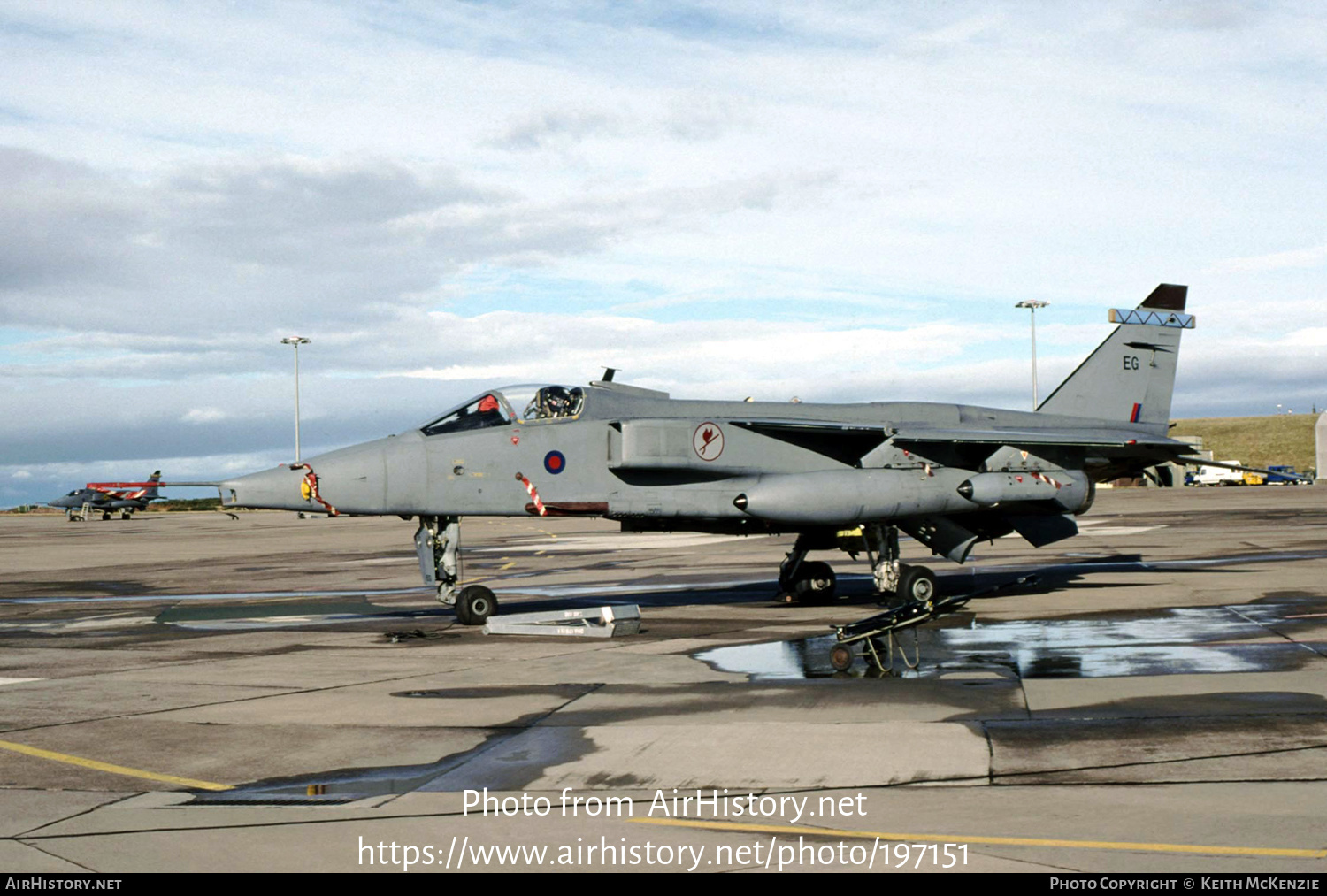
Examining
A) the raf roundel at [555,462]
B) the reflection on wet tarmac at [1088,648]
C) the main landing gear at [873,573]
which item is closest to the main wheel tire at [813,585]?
the main landing gear at [873,573]

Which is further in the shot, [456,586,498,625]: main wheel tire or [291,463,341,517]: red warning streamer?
[456,586,498,625]: main wheel tire

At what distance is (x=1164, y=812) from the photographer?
21.1 ft

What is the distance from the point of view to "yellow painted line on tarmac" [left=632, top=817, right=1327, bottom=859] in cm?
568

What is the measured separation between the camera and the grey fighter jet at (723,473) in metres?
16.8

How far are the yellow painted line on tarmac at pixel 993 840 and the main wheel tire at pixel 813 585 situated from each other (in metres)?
13.5

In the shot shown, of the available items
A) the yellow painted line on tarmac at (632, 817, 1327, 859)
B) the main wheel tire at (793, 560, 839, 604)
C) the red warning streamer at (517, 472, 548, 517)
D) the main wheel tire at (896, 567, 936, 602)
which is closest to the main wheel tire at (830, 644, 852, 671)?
the yellow painted line on tarmac at (632, 817, 1327, 859)

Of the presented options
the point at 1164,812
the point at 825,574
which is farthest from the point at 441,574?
the point at 1164,812

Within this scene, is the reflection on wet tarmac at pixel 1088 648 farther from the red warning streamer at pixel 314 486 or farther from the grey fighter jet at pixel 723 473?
the red warning streamer at pixel 314 486

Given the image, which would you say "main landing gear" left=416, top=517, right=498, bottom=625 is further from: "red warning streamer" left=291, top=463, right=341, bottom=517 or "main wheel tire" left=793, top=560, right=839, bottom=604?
"main wheel tire" left=793, top=560, right=839, bottom=604

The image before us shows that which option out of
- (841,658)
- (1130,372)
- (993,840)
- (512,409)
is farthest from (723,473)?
(993,840)

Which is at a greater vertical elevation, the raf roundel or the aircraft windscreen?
the aircraft windscreen

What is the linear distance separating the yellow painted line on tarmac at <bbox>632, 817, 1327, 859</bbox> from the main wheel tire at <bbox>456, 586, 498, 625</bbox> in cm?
1081
